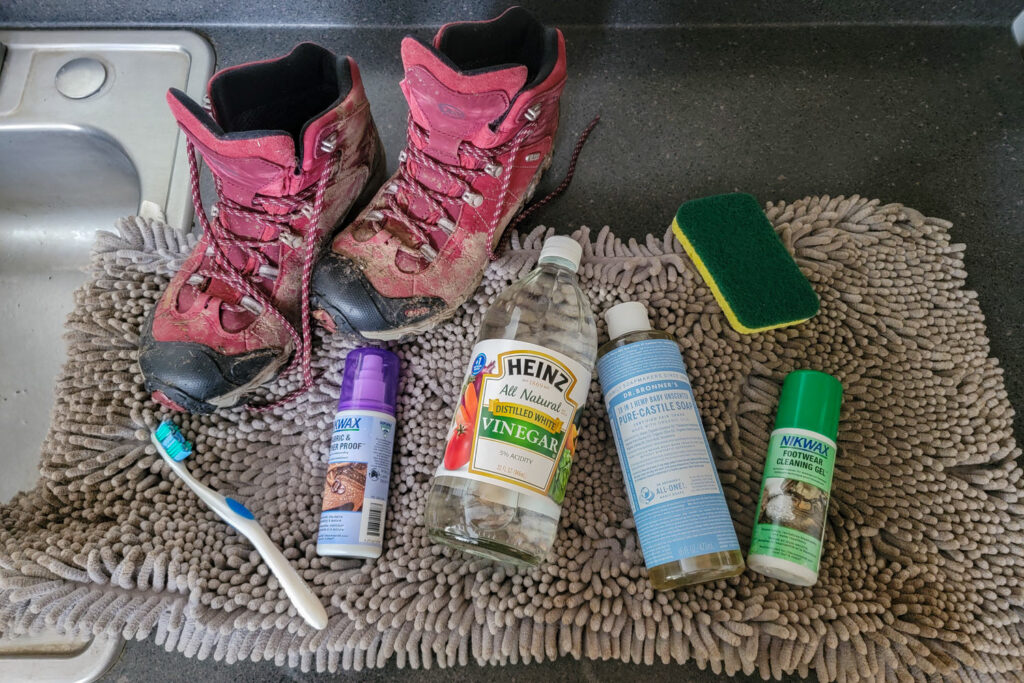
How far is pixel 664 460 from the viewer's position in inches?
20.8

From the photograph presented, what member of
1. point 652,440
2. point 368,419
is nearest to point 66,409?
→ point 368,419

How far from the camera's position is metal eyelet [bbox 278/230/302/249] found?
580 mm

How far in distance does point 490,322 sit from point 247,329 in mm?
216

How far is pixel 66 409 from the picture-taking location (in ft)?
2.01

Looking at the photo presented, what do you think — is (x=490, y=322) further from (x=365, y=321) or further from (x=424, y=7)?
(x=424, y=7)

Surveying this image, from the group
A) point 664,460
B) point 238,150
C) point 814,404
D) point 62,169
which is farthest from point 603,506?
point 62,169

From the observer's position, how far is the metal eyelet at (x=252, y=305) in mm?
580

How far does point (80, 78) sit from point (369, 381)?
574 millimetres

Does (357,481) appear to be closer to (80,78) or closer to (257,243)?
(257,243)

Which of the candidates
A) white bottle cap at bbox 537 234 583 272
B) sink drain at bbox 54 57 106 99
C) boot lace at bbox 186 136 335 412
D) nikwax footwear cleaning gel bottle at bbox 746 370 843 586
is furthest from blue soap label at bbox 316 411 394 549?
sink drain at bbox 54 57 106 99

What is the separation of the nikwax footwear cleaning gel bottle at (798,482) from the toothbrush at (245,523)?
14.6 inches

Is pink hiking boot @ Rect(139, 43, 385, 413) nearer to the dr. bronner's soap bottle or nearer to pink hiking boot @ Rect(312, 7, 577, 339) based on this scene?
pink hiking boot @ Rect(312, 7, 577, 339)

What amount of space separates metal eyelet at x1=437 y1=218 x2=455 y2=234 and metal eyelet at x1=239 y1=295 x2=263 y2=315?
0.18 meters

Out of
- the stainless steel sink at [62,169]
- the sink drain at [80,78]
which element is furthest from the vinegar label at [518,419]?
the sink drain at [80,78]
